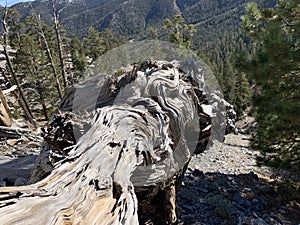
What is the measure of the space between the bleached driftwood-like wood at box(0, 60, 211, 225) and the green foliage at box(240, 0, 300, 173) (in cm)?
179

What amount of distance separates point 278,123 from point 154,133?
4723mm

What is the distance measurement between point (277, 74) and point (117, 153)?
5.02 metres

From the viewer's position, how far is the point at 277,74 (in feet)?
21.9

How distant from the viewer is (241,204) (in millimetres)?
6789

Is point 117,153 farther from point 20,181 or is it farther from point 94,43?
point 94,43

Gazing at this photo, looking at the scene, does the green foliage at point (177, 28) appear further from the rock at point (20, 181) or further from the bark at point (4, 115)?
the rock at point (20, 181)

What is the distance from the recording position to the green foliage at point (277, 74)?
6281 millimetres

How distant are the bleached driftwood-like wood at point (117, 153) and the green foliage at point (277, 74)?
1.79m

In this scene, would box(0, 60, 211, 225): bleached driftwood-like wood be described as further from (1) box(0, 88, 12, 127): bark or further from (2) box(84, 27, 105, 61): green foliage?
(2) box(84, 27, 105, 61): green foliage


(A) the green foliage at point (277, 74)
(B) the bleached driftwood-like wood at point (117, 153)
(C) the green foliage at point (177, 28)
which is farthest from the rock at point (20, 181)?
(C) the green foliage at point (177, 28)

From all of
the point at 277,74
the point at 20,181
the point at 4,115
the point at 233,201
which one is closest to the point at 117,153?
the point at 20,181

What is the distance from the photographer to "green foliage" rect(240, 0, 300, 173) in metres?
6.28

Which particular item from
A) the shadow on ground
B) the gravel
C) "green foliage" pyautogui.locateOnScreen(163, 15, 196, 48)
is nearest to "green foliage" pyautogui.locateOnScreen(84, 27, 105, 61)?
"green foliage" pyautogui.locateOnScreen(163, 15, 196, 48)

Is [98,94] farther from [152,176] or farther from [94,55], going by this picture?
[94,55]
